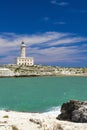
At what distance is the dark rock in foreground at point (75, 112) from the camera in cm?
2205

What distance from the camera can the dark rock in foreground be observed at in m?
22.0

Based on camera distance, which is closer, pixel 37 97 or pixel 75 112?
pixel 75 112

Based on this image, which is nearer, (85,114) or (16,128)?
(16,128)

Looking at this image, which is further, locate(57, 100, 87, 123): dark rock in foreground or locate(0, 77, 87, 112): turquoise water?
locate(0, 77, 87, 112): turquoise water

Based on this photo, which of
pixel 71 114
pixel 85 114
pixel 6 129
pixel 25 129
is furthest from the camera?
pixel 71 114

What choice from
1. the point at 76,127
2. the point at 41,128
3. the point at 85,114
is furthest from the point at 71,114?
the point at 41,128

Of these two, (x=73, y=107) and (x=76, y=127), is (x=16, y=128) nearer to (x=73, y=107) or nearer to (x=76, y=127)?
(x=76, y=127)

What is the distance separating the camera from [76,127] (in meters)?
19.5

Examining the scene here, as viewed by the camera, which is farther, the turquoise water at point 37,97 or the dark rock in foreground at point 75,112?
the turquoise water at point 37,97

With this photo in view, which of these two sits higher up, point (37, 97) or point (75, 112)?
point (75, 112)

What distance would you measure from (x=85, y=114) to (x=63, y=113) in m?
2.96

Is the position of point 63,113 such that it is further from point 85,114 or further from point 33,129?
point 33,129

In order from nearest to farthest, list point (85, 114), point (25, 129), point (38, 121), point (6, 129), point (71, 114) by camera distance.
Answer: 1. point (6, 129)
2. point (25, 129)
3. point (38, 121)
4. point (85, 114)
5. point (71, 114)

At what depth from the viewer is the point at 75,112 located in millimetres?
22672
